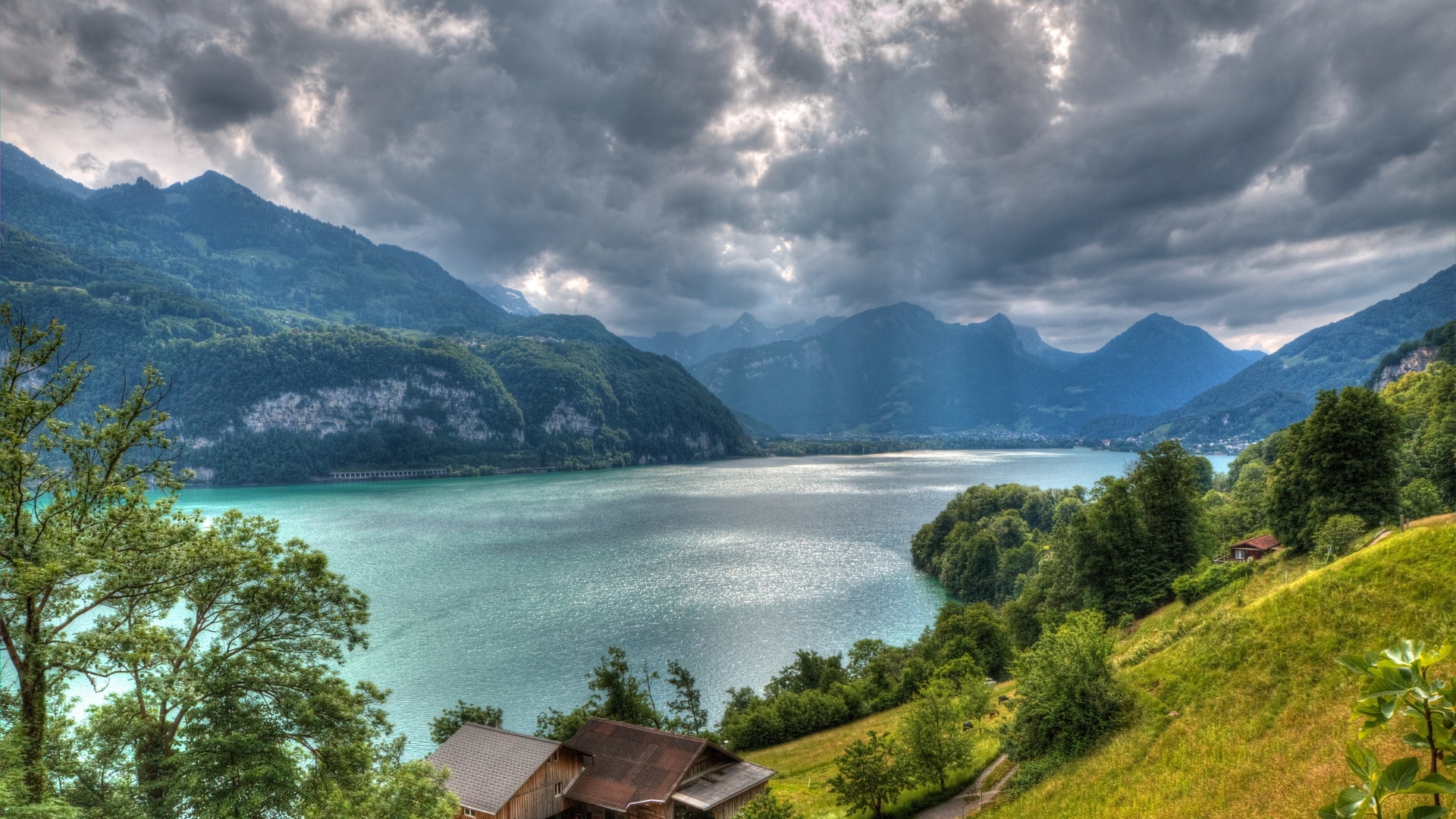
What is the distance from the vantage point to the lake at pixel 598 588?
50.9 m

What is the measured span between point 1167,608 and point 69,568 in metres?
49.7

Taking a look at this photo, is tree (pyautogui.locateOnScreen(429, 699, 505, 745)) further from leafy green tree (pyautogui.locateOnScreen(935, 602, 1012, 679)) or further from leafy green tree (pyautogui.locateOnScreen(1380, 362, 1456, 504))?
leafy green tree (pyautogui.locateOnScreen(1380, 362, 1456, 504))

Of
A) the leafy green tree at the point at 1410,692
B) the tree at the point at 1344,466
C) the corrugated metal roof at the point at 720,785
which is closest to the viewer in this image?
the leafy green tree at the point at 1410,692

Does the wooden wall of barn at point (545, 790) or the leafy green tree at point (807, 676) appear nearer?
the wooden wall of barn at point (545, 790)

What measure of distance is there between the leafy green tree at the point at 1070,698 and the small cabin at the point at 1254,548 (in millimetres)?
27804

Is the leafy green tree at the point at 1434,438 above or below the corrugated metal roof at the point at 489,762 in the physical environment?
above

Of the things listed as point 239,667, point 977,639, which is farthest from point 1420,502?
point 239,667

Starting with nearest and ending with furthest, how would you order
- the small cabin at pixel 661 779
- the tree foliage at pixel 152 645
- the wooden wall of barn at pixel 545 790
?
the tree foliage at pixel 152 645, the wooden wall of barn at pixel 545 790, the small cabin at pixel 661 779

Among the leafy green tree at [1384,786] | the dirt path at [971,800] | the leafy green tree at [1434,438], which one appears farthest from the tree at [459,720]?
the leafy green tree at [1434,438]

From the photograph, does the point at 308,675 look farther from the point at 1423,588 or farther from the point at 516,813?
the point at 1423,588

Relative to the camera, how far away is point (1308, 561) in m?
31.5

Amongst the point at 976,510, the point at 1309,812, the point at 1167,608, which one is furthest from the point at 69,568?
the point at 976,510

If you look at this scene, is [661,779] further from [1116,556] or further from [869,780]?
[1116,556]

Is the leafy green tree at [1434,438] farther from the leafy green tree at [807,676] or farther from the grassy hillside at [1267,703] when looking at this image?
the leafy green tree at [807,676]
